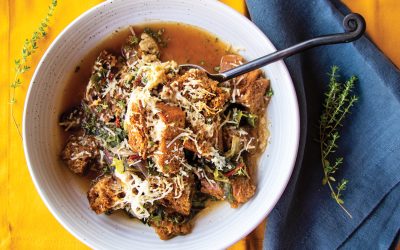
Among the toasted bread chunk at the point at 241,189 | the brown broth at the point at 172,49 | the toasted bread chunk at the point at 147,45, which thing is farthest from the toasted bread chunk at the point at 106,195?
the toasted bread chunk at the point at 147,45

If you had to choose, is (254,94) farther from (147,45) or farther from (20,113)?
(20,113)

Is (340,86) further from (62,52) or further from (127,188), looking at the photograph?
(62,52)

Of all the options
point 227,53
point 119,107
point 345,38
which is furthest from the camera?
point 227,53

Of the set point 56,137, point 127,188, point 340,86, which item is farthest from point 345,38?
point 56,137

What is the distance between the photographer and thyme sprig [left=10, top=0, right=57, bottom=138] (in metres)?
2.85

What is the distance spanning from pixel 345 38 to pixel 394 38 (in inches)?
25.7

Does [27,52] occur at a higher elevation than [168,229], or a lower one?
higher

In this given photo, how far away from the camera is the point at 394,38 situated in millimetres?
2977

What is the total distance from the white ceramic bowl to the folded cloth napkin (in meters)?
0.16

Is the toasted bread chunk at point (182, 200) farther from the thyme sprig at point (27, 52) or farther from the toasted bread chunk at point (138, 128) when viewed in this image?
the thyme sprig at point (27, 52)

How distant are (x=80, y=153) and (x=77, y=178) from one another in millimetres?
183

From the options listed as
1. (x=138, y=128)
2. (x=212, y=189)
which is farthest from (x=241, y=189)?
(x=138, y=128)

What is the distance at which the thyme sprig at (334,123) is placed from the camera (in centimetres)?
276

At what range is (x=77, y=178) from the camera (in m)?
2.83
